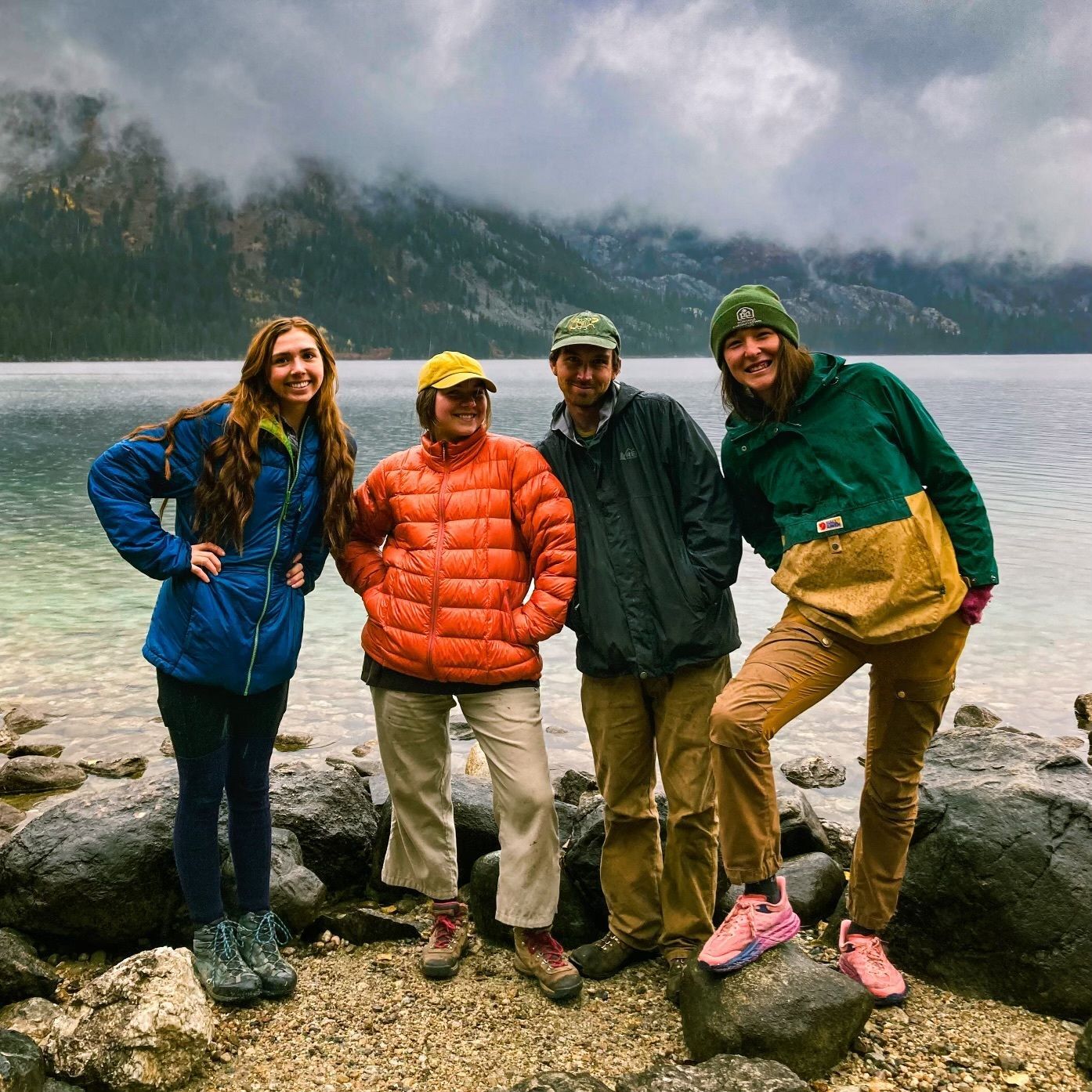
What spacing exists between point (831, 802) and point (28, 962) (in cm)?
613

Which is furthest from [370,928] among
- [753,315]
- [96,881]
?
[753,315]

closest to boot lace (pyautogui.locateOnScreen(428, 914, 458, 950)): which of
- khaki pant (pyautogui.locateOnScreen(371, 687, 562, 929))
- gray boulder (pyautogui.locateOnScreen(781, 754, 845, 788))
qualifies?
khaki pant (pyautogui.locateOnScreen(371, 687, 562, 929))

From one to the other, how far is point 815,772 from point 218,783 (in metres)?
6.00

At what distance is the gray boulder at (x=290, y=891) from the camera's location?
4.80 m

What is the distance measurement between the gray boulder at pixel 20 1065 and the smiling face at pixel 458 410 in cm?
279

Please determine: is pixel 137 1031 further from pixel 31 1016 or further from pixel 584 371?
pixel 584 371

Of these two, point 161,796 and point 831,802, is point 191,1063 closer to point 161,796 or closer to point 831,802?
point 161,796

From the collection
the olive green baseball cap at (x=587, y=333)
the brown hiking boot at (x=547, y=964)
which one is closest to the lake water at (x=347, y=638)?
the brown hiking boot at (x=547, y=964)

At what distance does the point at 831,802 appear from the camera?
27.3ft

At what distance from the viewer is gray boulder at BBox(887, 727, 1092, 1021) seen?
4176mm

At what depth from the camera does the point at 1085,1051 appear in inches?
146

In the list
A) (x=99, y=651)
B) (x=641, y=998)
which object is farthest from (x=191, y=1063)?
(x=99, y=651)

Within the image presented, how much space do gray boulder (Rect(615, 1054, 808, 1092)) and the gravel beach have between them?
1.25ft

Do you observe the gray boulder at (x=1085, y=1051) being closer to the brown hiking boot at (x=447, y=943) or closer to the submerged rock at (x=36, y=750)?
the brown hiking boot at (x=447, y=943)
